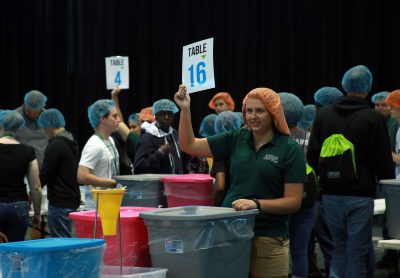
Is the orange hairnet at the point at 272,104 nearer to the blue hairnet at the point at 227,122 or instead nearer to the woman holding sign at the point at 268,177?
the woman holding sign at the point at 268,177

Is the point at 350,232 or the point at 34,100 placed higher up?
the point at 34,100

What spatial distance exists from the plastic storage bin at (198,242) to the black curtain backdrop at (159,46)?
7615mm

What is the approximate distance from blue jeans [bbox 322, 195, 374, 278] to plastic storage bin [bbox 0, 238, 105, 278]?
2.37 m

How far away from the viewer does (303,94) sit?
1041 cm

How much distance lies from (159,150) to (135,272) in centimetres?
258

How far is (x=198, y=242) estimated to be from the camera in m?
2.71

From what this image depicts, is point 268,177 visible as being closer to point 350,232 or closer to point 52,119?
point 350,232

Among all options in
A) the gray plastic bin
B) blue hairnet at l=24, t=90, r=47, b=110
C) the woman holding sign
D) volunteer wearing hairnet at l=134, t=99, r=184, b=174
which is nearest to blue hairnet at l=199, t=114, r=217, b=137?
volunteer wearing hairnet at l=134, t=99, r=184, b=174

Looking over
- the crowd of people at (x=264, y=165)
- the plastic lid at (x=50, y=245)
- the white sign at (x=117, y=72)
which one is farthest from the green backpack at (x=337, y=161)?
the white sign at (x=117, y=72)

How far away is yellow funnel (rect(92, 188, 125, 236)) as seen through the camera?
261 cm

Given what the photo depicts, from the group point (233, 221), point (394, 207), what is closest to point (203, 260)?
point (233, 221)

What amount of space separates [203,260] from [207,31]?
8053mm

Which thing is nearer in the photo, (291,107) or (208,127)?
(291,107)

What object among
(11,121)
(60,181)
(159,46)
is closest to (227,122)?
(60,181)
